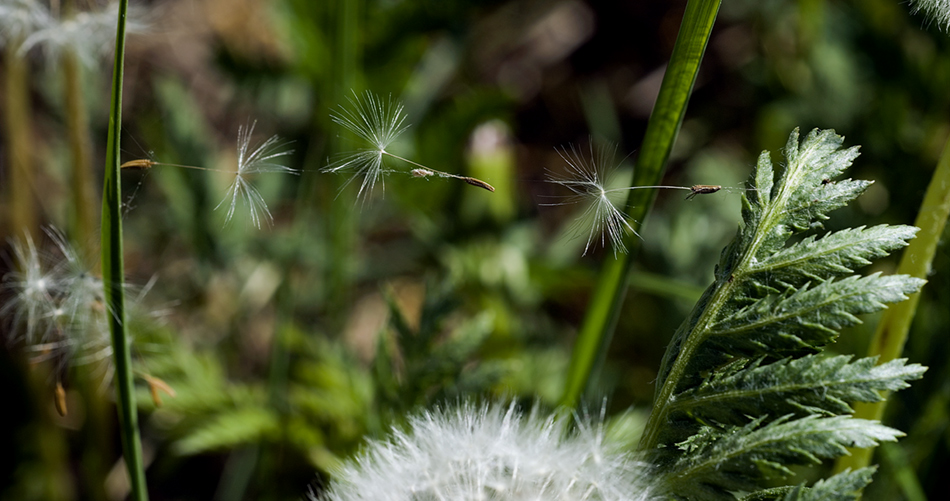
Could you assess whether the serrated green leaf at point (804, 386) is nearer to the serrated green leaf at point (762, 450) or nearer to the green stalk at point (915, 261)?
the serrated green leaf at point (762, 450)

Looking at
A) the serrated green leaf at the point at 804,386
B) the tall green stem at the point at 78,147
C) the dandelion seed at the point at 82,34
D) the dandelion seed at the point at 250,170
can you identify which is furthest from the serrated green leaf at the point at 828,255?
the tall green stem at the point at 78,147

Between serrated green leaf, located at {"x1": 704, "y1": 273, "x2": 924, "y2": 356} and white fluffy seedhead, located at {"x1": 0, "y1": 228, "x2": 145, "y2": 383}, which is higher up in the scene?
serrated green leaf, located at {"x1": 704, "y1": 273, "x2": 924, "y2": 356}

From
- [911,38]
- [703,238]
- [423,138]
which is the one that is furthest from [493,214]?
[911,38]

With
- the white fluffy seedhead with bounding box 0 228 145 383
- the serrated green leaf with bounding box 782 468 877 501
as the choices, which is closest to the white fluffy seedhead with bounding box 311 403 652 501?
the serrated green leaf with bounding box 782 468 877 501

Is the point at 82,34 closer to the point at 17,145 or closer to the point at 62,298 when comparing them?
the point at 17,145

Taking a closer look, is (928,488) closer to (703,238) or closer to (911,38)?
(703,238)

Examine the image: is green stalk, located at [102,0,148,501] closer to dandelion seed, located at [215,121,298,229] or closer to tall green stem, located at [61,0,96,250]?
dandelion seed, located at [215,121,298,229]

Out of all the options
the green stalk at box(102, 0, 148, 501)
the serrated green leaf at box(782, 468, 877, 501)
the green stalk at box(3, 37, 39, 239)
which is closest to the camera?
the serrated green leaf at box(782, 468, 877, 501)
